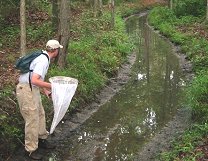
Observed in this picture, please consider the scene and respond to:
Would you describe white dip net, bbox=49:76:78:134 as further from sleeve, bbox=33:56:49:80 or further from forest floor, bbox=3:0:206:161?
forest floor, bbox=3:0:206:161

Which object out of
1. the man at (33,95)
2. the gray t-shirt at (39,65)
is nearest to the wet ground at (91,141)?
the man at (33,95)

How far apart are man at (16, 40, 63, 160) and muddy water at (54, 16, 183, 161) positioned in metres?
0.92

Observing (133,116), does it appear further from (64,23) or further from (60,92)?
(60,92)

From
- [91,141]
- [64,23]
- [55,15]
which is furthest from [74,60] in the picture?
[55,15]

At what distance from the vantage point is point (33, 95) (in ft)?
25.7

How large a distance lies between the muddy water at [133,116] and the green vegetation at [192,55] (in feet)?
2.74

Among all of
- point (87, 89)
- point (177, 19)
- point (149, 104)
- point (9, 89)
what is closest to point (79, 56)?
point (87, 89)

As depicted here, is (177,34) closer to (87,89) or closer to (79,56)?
(79,56)

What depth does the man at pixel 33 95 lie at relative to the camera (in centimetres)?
751

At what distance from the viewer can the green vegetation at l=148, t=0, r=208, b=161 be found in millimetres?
8384

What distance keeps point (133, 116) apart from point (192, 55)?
8081 mm

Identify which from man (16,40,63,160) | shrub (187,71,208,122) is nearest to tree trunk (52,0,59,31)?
shrub (187,71,208,122)

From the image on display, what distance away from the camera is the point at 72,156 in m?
8.58

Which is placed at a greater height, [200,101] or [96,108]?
[200,101]
